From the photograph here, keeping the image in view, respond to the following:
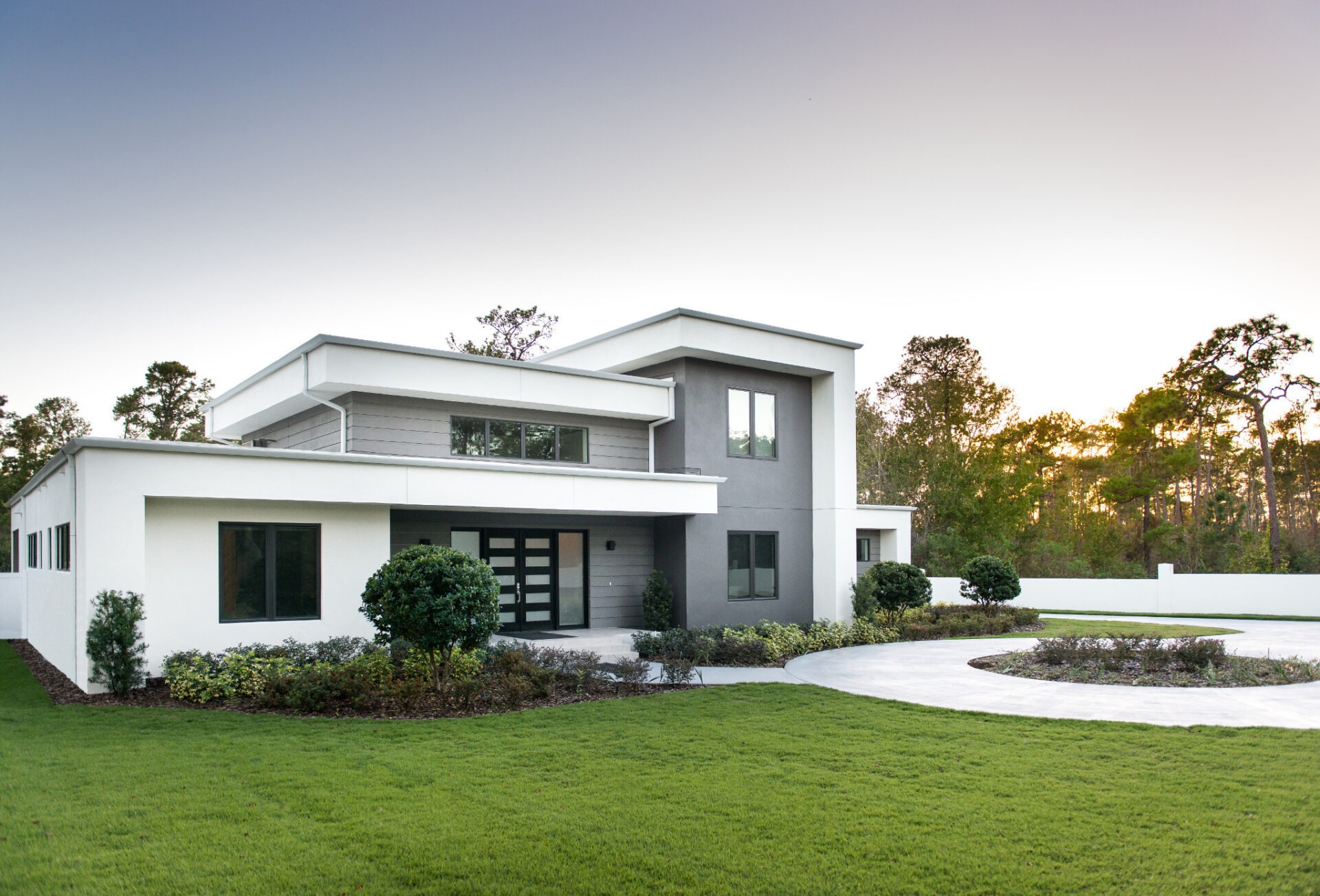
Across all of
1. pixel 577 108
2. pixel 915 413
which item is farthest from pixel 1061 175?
pixel 915 413

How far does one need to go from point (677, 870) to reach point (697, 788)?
5.72 feet

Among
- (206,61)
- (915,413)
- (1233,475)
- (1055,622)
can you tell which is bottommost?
(1055,622)

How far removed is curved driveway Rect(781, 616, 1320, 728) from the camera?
32.1 feet

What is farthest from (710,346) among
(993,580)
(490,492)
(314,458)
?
(993,580)

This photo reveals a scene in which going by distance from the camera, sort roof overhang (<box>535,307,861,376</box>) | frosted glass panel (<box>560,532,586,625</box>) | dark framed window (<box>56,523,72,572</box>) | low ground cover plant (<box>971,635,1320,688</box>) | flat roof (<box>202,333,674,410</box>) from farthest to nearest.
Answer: frosted glass panel (<box>560,532,586,625</box>), roof overhang (<box>535,307,861,376</box>), flat roof (<box>202,333,674,410</box>), dark framed window (<box>56,523,72,572</box>), low ground cover plant (<box>971,635,1320,688</box>)

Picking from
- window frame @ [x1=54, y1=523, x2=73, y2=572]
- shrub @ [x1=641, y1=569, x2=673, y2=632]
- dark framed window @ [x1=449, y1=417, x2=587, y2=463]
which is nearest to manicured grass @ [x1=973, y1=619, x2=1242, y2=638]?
shrub @ [x1=641, y1=569, x2=673, y2=632]

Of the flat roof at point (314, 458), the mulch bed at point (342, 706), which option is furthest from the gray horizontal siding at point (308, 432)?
the mulch bed at point (342, 706)

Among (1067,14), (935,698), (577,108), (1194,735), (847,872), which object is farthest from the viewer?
(577,108)

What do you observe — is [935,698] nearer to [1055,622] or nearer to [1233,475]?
[1055,622]

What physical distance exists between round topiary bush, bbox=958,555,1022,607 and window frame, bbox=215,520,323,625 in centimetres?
1459

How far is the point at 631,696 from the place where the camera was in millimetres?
11305

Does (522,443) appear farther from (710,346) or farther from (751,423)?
(751,423)

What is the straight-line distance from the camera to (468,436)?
54.1ft

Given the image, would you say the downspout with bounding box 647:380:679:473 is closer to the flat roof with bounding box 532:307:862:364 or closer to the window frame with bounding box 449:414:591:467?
the window frame with bounding box 449:414:591:467
